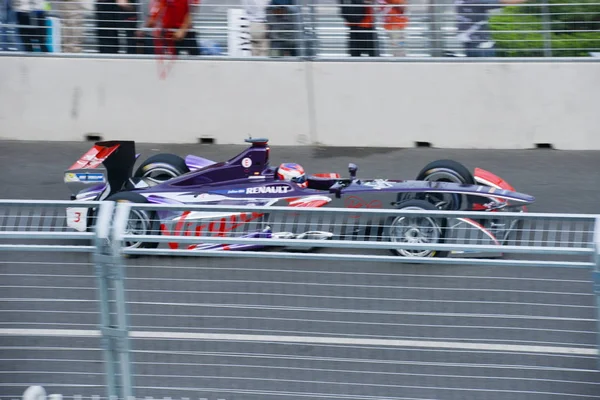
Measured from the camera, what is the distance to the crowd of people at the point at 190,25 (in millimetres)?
10438

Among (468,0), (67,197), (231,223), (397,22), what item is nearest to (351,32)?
(397,22)

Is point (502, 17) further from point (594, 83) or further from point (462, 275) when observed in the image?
point (462, 275)

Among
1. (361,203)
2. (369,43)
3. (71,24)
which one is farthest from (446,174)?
(71,24)

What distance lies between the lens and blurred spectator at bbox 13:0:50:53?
1103 centimetres

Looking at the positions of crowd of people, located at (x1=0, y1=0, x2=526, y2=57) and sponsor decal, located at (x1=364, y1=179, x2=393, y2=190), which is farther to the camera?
crowd of people, located at (x1=0, y1=0, x2=526, y2=57)

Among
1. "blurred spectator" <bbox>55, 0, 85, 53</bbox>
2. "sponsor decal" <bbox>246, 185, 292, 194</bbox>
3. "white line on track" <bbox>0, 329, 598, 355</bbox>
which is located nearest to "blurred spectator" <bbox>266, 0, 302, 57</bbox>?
"blurred spectator" <bbox>55, 0, 85, 53</bbox>

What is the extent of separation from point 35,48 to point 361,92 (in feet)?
14.1

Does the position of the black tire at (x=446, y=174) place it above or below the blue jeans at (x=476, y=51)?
below

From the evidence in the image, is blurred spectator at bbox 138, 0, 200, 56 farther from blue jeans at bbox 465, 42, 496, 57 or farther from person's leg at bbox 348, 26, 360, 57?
blue jeans at bbox 465, 42, 496, 57

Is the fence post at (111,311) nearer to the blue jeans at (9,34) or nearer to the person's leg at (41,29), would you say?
the person's leg at (41,29)

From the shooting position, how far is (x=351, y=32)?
10.6m

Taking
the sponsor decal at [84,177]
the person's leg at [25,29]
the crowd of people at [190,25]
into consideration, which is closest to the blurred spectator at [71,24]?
the crowd of people at [190,25]

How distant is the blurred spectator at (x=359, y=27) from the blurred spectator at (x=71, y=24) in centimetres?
343

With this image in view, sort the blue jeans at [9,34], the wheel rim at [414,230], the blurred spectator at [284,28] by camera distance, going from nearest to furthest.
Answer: the wheel rim at [414,230], the blurred spectator at [284,28], the blue jeans at [9,34]
